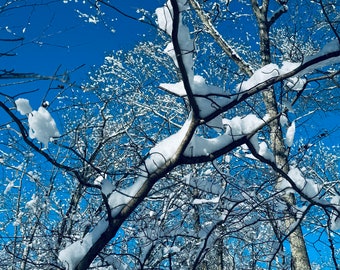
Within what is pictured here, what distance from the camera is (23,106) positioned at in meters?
1.79

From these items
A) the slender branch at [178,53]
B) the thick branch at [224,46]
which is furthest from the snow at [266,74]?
the thick branch at [224,46]

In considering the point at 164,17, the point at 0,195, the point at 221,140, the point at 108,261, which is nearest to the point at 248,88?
the point at 221,140

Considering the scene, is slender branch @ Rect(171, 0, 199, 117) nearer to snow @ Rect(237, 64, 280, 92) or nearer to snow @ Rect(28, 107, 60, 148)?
snow @ Rect(237, 64, 280, 92)

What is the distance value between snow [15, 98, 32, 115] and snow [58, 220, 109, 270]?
31.4 inches

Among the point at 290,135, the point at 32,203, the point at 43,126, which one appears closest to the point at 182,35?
the point at 43,126

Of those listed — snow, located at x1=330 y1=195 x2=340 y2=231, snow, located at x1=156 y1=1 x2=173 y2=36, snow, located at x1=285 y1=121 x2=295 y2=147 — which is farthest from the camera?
snow, located at x1=330 y1=195 x2=340 y2=231

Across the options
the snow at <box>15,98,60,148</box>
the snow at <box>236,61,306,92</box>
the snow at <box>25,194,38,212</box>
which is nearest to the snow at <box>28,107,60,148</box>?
the snow at <box>15,98,60,148</box>

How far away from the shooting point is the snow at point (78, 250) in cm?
196

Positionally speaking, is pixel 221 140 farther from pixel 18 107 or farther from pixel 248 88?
pixel 18 107

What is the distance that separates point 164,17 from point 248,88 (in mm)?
565

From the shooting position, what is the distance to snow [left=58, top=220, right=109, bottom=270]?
196 cm

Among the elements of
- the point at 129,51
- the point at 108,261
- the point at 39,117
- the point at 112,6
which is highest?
the point at 129,51

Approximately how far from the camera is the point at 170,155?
197cm

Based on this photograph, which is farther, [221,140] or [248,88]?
[221,140]
